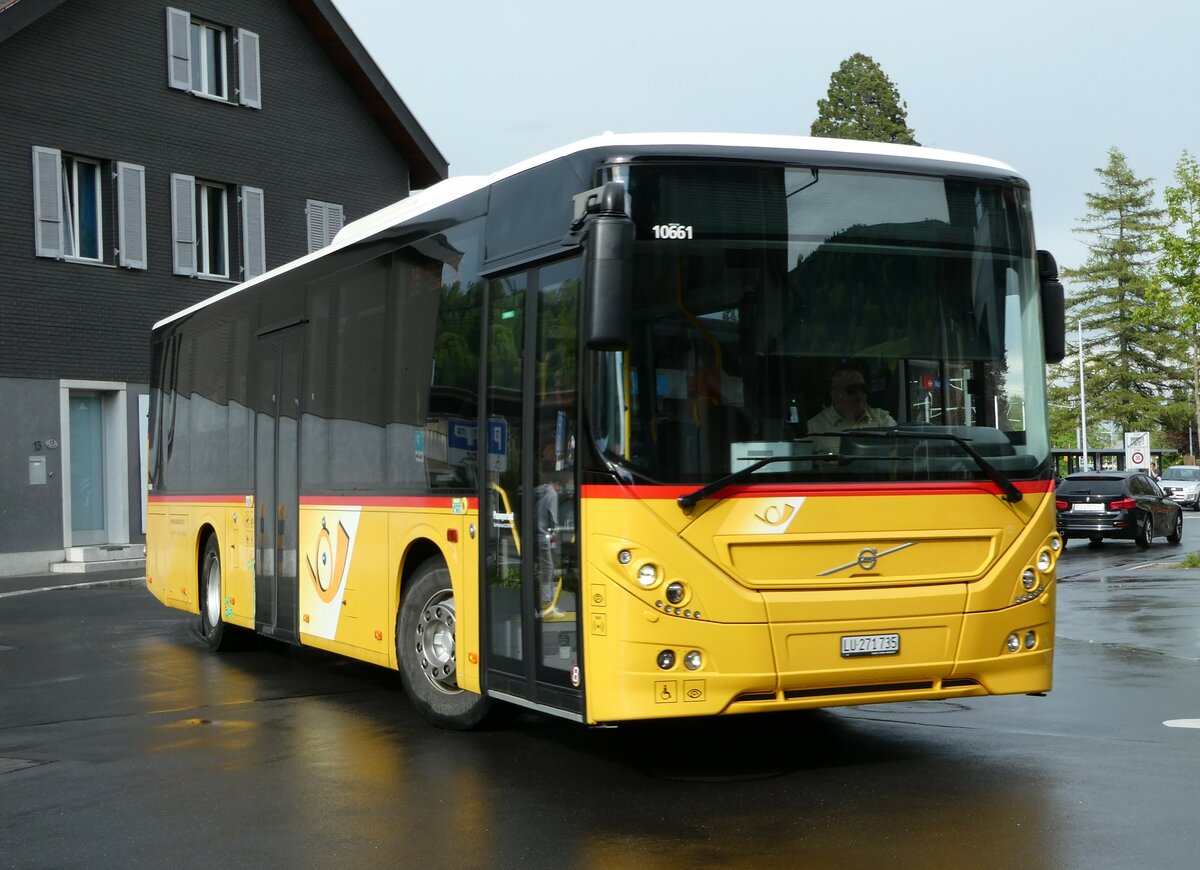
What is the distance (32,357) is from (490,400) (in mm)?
20733

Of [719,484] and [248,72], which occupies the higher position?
[248,72]

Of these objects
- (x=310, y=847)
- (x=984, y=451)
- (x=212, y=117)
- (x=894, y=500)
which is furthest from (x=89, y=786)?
(x=212, y=117)

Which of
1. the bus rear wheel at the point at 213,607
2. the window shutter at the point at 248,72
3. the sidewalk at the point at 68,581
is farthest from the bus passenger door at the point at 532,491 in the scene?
the window shutter at the point at 248,72

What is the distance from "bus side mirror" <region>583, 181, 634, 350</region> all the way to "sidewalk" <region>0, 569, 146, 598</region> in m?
17.8

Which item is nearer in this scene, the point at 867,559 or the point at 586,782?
the point at 867,559

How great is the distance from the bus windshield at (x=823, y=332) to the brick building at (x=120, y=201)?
71.0 ft

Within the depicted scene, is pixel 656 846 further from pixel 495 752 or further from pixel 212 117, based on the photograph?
pixel 212 117

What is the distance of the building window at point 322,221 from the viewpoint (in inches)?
1308

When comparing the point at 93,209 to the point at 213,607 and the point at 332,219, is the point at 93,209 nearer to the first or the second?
the point at 332,219

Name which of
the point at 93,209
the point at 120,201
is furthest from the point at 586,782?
the point at 93,209

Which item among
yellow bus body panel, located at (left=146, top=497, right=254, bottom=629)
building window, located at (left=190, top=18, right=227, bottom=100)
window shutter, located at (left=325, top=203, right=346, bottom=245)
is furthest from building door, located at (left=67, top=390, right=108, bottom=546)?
yellow bus body panel, located at (left=146, top=497, right=254, bottom=629)

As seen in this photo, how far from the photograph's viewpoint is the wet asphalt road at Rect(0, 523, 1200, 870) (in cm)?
641

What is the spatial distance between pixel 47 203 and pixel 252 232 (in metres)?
5.03

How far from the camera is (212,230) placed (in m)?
31.4
